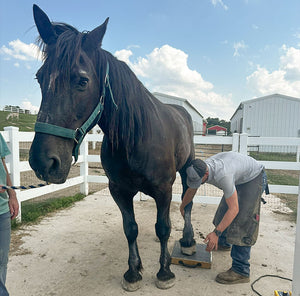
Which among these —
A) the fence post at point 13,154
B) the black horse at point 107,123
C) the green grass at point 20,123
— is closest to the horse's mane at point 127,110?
the black horse at point 107,123

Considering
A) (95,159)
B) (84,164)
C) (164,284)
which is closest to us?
(164,284)

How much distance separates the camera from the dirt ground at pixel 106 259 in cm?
202

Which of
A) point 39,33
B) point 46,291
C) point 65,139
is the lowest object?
point 46,291

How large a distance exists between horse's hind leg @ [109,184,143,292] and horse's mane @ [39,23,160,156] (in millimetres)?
511

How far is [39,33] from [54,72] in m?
0.38

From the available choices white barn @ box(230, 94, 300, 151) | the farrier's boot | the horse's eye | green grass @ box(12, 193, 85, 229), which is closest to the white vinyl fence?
green grass @ box(12, 193, 85, 229)

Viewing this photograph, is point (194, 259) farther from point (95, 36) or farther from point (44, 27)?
point (44, 27)

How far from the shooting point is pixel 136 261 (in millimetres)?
2135

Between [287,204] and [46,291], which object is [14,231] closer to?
[46,291]

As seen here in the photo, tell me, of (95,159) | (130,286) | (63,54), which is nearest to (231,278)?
(130,286)

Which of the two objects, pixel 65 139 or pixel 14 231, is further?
pixel 14 231

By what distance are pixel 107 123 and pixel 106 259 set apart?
1655mm

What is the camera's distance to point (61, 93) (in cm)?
127

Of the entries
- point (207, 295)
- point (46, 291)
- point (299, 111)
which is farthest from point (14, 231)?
point (299, 111)
